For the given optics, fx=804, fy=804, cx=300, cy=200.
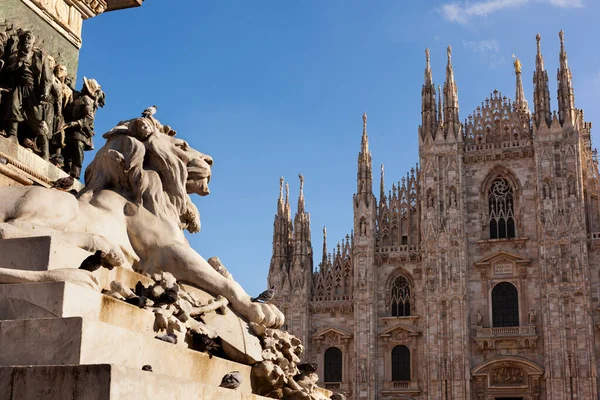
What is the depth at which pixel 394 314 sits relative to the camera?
100 ft

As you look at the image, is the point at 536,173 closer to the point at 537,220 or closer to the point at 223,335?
the point at 537,220

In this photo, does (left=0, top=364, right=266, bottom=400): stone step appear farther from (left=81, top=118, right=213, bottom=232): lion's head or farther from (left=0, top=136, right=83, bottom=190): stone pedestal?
(left=0, top=136, right=83, bottom=190): stone pedestal

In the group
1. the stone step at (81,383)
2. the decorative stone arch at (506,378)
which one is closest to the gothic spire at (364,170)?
the decorative stone arch at (506,378)

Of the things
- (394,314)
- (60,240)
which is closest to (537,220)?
(394,314)

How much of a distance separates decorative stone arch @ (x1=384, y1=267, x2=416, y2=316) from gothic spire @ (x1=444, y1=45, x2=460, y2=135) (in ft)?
18.7

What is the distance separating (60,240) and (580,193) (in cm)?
2753

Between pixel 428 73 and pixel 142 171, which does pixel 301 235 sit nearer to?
pixel 428 73

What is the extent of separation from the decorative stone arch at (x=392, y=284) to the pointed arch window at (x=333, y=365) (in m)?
2.52

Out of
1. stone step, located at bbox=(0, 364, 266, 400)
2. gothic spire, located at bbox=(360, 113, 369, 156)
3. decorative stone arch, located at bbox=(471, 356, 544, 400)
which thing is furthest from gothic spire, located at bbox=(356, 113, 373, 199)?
stone step, located at bbox=(0, 364, 266, 400)

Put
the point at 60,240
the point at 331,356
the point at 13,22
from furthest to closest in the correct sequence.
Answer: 1. the point at 331,356
2. the point at 13,22
3. the point at 60,240

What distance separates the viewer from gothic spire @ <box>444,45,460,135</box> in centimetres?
3147

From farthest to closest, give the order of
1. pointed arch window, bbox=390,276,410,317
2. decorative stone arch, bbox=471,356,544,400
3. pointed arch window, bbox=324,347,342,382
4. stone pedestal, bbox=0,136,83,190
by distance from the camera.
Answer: pointed arch window, bbox=324,347,342,382 → pointed arch window, bbox=390,276,410,317 → decorative stone arch, bbox=471,356,544,400 → stone pedestal, bbox=0,136,83,190

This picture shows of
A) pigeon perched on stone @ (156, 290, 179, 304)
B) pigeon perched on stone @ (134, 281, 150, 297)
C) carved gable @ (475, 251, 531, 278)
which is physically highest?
carved gable @ (475, 251, 531, 278)

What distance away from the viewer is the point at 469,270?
29797 millimetres
